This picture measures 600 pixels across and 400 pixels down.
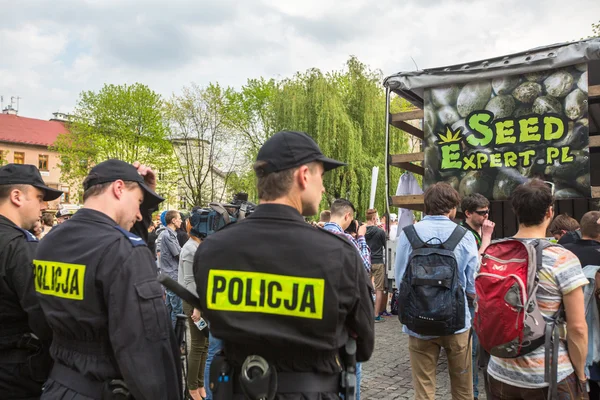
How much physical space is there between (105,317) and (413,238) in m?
2.56

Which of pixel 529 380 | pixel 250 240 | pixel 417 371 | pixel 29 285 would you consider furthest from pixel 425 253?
pixel 29 285

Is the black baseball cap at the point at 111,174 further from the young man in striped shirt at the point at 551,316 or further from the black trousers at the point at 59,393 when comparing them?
the young man in striped shirt at the point at 551,316

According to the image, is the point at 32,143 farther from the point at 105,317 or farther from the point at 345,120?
the point at 105,317

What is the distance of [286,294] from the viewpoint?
1851 millimetres

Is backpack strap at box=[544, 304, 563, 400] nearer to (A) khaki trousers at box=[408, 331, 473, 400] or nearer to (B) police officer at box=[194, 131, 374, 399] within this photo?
(B) police officer at box=[194, 131, 374, 399]

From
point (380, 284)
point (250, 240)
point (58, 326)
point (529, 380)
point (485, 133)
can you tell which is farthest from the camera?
point (380, 284)

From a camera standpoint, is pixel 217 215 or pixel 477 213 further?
pixel 477 213

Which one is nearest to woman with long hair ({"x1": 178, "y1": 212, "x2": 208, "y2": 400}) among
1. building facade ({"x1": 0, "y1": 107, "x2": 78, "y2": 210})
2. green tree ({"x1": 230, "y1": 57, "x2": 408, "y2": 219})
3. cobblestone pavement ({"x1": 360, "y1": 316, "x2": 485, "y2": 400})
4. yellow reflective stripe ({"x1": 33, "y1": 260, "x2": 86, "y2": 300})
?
cobblestone pavement ({"x1": 360, "y1": 316, "x2": 485, "y2": 400})

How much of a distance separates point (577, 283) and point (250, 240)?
1.77 metres

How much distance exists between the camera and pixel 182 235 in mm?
10477

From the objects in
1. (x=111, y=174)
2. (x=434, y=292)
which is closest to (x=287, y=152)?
(x=111, y=174)

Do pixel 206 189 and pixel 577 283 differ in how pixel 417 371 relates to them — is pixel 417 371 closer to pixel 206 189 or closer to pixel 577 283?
pixel 577 283

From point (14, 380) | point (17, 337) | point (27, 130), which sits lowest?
point (14, 380)

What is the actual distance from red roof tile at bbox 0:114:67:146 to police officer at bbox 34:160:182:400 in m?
50.2
